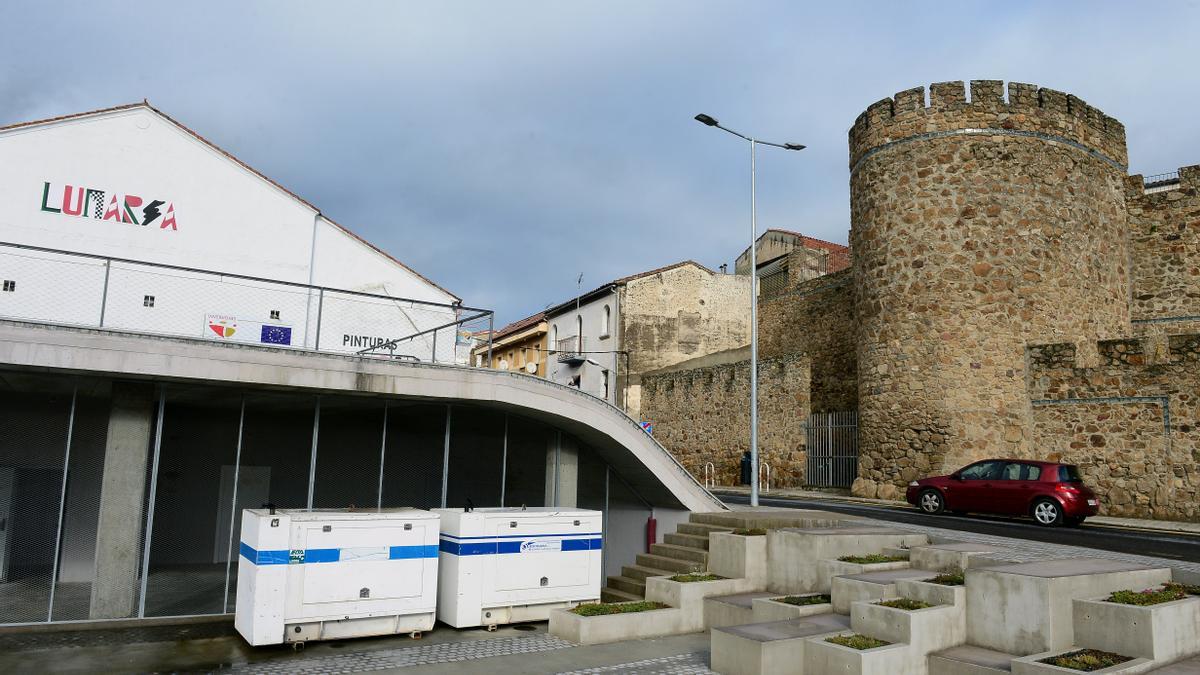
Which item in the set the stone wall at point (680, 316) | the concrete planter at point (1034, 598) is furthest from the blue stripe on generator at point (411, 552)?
the stone wall at point (680, 316)

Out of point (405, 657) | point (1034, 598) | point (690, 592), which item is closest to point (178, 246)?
point (405, 657)

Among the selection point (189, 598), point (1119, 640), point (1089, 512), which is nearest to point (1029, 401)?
point (1089, 512)

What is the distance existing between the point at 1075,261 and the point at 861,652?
1793 cm

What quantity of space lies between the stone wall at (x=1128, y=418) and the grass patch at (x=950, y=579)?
1234 cm

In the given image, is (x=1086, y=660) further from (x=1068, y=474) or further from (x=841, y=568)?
(x=1068, y=474)

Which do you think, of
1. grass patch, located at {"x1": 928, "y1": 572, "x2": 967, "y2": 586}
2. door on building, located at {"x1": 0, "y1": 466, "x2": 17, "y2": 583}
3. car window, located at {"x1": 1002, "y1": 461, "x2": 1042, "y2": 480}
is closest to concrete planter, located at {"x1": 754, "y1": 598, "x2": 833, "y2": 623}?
grass patch, located at {"x1": 928, "y1": 572, "x2": 967, "y2": 586}

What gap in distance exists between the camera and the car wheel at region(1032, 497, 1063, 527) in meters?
16.0

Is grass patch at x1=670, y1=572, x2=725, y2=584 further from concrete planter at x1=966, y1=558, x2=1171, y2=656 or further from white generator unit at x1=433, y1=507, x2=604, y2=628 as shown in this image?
concrete planter at x1=966, y1=558, x2=1171, y2=656

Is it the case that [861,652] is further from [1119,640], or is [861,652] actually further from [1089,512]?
[1089,512]

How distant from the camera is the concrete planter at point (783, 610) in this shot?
972cm

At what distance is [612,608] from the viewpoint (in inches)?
436

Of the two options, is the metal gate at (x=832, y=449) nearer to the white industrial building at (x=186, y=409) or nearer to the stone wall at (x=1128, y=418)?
the stone wall at (x=1128, y=418)

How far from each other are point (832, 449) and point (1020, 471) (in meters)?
9.50

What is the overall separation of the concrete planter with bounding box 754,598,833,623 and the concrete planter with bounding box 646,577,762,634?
1.25 meters
